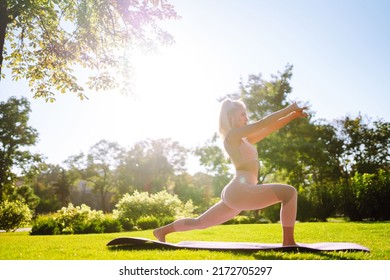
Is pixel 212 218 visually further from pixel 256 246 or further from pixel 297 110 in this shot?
pixel 297 110

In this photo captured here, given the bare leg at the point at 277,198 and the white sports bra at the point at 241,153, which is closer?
the bare leg at the point at 277,198

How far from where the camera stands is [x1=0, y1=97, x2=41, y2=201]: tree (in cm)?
2444

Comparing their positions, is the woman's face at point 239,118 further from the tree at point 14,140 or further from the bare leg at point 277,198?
the tree at point 14,140

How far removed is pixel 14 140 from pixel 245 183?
1108 inches

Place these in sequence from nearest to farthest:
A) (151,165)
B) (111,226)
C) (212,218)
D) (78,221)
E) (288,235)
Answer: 1. (288,235)
2. (212,218)
3. (111,226)
4. (78,221)
5. (151,165)

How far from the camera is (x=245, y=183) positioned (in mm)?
3531

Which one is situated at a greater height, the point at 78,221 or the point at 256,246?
the point at 78,221

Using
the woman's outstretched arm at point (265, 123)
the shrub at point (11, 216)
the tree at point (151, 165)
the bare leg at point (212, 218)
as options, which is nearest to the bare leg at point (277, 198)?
the bare leg at point (212, 218)

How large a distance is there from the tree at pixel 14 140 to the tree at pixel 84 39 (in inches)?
668

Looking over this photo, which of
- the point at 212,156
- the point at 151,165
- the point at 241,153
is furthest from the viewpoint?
the point at 151,165

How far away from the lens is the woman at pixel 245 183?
11.1ft

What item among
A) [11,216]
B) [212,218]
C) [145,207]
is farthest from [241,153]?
[11,216]

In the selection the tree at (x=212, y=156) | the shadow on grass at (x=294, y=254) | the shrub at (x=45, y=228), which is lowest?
the shadow on grass at (x=294, y=254)

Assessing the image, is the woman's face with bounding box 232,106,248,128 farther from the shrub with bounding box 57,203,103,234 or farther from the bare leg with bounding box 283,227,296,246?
the shrub with bounding box 57,203,103,234
